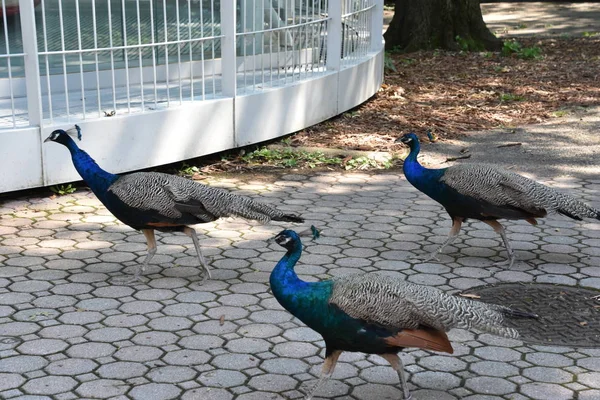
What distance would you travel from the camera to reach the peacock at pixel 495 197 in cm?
616

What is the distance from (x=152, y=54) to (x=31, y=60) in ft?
6.79

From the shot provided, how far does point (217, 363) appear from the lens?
4789 millimetres

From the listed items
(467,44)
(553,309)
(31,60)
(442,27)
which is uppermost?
(31,60)

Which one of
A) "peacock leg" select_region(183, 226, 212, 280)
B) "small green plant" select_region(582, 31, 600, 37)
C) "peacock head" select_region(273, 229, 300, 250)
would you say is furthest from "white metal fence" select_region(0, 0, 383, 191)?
"small green plant" select_region(582, 31, 600, 37)

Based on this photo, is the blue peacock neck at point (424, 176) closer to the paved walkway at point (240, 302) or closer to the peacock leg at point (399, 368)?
the paved walkway at point (240, 302)

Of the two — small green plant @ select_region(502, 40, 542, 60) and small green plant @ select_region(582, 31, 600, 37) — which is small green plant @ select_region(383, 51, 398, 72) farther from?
small green plant @ select_region(582, 31, 600, 37)

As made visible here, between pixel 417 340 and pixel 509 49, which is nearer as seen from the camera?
pixel 417 340

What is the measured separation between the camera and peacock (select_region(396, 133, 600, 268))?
6164mm

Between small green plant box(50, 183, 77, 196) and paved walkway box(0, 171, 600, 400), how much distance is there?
0.17 metres

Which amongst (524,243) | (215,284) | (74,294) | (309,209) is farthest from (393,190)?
(74,294)

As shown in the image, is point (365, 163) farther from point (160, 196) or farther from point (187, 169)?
point (160, 196)

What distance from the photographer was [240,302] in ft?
18.6

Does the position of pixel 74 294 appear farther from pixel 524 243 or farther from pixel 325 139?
pixel 325 139

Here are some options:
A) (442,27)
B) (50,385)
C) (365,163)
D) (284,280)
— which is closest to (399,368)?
(284,280)
